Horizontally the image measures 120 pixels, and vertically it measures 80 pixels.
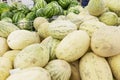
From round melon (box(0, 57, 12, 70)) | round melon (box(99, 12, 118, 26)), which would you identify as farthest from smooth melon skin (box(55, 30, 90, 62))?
round melon (box(99, 12, 118, 26))

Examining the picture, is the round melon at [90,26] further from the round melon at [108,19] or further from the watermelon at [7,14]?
the watermelon at [7,14]

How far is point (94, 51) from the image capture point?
1073mm

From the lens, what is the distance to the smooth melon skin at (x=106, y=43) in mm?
1033

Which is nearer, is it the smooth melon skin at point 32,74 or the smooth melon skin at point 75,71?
the smooth melon skin at point 32,74

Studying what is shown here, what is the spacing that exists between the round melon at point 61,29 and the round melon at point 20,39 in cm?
12

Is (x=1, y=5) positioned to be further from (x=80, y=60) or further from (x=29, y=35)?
(x=80, y=60)

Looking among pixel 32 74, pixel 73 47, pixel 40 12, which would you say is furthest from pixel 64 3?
pixel 32 74

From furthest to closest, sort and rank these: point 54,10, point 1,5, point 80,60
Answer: point 1,5, point 54,10, point 80,60

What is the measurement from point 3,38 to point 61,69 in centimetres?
48

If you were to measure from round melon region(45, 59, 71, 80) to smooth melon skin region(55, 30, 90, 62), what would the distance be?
2.0 inches

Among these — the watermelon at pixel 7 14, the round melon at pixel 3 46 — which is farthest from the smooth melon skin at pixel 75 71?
the watermelon at pixel 7 14

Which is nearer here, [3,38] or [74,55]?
[74,55]

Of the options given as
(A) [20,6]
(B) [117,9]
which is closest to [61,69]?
(B) [117,9]

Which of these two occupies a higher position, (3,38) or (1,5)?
(3,38)
